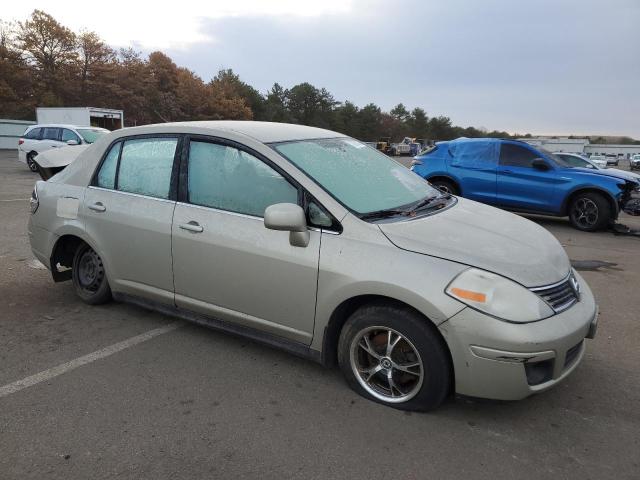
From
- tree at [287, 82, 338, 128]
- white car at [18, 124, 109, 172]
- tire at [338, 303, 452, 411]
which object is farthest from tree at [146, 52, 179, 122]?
tire at [338, 303, 452, 411]

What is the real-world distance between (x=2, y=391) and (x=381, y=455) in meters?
2.37

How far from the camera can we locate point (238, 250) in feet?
11.1

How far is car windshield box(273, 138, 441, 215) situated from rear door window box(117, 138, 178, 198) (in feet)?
3.21

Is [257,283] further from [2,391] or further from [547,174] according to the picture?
[547,174]

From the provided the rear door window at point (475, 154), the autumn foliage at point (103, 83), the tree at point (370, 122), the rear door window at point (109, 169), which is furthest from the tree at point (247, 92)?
the rear door window at point (109, 169)

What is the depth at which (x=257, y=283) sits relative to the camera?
3.33m

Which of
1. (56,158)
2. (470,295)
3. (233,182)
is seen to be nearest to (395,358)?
(470,295)

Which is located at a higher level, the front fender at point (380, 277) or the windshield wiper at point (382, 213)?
the windshield wiper at point (382, 213)

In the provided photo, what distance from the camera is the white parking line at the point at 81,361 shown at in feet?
10.6

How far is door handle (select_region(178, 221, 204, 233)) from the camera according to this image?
11.7ft

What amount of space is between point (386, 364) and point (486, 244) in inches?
36.6

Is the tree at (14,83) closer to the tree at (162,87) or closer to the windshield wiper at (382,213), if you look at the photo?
the tree at (162,87)

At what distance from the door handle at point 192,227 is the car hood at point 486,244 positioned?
1.32 meters

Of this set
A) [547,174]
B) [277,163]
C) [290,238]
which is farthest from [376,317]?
[547,174]
